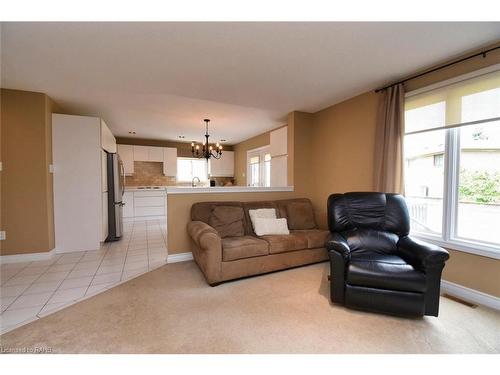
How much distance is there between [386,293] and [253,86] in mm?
2761

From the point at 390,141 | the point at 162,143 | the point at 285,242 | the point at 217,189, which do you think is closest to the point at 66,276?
the point at 217,189

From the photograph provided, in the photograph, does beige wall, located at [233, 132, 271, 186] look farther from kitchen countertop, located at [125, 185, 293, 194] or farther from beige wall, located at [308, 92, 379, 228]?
kitchen countertop, located at [125, 185, 293, 194]

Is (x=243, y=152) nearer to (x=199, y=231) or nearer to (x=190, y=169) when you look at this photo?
(x=190, y=169)

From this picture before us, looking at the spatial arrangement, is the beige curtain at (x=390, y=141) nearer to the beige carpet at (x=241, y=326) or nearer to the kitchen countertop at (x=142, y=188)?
the beige carpet at (x=241, y=326)

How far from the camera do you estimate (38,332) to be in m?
1.64

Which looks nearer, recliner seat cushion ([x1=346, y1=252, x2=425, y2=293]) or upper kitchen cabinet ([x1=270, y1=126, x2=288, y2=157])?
recliner seat cushion ([x1=346, y1=252, x2=425, y2=293])

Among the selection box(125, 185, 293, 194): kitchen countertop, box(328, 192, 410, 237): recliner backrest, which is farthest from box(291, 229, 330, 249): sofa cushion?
box(125, 185, 293, 194): kitchen countertop

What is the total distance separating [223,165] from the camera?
758 centimetres

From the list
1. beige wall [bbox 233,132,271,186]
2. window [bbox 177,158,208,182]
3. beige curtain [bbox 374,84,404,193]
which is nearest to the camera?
beige curtain [bbox 374,84,404,193]

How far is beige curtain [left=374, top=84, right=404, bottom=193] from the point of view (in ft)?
8.66

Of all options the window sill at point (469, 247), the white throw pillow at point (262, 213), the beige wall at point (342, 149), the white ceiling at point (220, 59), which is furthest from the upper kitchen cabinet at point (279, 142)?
the window sill at point (469, 247)

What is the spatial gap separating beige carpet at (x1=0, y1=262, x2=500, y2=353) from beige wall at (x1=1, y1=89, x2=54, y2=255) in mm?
1962

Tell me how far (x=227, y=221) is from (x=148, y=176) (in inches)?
197
